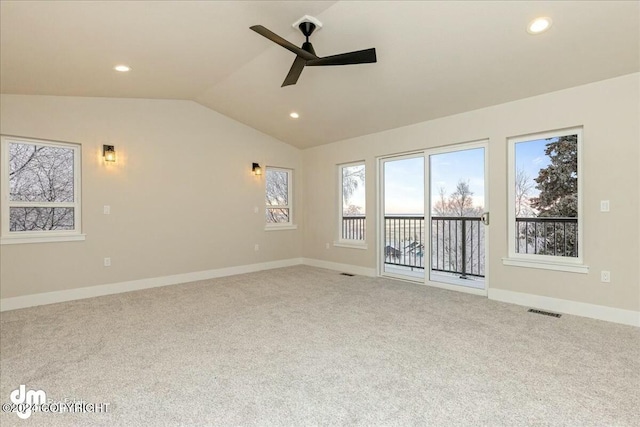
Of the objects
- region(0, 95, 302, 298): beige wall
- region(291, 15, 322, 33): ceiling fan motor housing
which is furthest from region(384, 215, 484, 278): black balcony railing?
region(291, 15, 322, 33): ceiling fan motor housing

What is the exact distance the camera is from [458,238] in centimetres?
492

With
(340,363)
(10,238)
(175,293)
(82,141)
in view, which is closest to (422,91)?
(340,363)

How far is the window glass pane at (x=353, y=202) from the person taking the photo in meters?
5.86

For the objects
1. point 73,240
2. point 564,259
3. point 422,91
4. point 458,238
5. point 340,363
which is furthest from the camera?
point 458,238

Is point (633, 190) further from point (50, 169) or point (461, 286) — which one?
point (50, 169)

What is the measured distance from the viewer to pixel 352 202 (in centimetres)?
604

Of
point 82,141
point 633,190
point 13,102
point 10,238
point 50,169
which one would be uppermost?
point 13,102

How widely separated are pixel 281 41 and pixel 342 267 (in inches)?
170

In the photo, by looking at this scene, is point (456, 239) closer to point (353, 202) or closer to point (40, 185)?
point (353, 202)

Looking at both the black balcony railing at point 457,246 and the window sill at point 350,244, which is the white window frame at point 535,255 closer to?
the black balcony railing at point 457,246

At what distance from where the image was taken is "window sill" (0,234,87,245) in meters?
3.79

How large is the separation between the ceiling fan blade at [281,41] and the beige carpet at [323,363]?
2.47 metres

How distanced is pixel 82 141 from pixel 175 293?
8.03 feet

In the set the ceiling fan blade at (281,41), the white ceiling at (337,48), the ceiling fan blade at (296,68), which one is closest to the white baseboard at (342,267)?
the white ceiling at (337,48)
